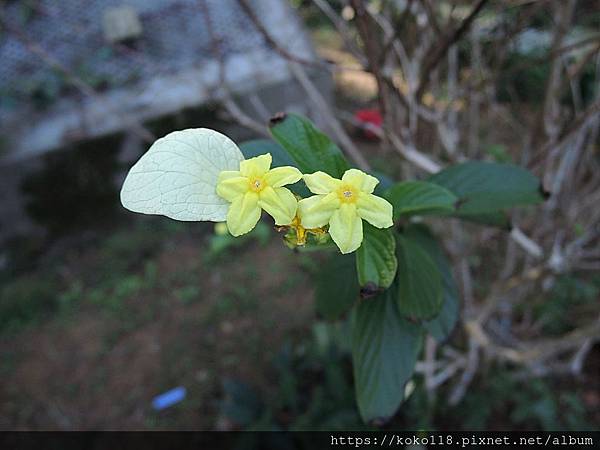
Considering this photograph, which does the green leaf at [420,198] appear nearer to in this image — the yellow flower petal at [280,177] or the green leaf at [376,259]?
the green leaf at [376,259]

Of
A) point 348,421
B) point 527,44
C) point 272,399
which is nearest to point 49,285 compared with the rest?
point 272,399

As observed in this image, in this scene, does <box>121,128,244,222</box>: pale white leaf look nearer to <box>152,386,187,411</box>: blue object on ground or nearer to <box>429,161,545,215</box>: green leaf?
<box>429,161,545,215</box>: green leaf

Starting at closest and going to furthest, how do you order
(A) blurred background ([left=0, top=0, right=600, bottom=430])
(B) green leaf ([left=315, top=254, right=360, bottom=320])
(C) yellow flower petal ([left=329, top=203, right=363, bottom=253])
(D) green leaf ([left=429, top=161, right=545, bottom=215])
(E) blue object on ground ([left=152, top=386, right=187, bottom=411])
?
(C) yellow flower petal ([left=329, top=203, right=363, bottom=253]), (D) green leaf ([left=429, top=161, right=545, bottom=215]), (B) green leaf ([left=315, top=254, right=360, bottom=320]), (A) blurred background ([left=0, top=0, right=600, bottom=430]), (E) blue object on ground ([left=152, top=386, right=187, bottom=411])

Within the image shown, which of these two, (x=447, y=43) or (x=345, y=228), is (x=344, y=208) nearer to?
(x=345, y=228)

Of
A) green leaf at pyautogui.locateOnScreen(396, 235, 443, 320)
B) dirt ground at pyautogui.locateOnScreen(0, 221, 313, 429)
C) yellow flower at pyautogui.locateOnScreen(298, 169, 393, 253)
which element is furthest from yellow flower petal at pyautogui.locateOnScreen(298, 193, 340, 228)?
dirt ground at pyautogui.locateOnScreen(0, 221, 313, 429)

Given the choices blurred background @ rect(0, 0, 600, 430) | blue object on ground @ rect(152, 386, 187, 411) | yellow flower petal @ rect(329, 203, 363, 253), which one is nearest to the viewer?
yellow flower petal @ rect(329, 203, 363, 253)

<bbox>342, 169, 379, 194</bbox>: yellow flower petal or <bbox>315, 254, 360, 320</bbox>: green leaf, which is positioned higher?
<bbox>342, 169, 379, 194</bbox>: yellow flower petal
